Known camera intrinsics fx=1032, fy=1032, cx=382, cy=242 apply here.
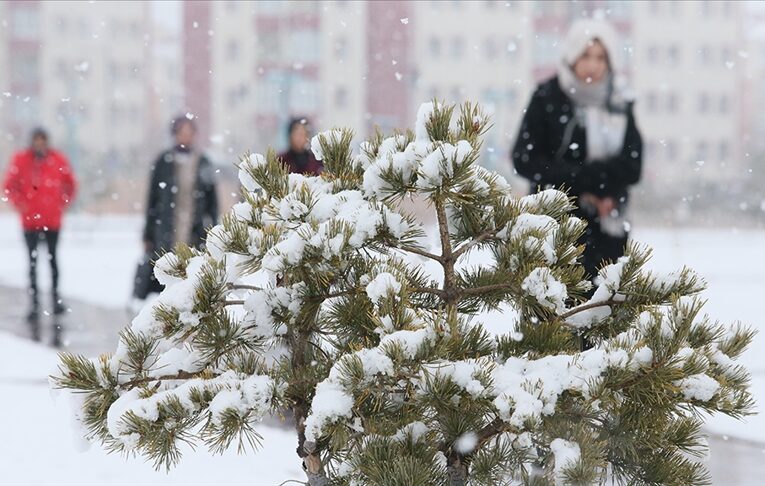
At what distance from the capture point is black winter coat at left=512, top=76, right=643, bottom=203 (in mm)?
4449

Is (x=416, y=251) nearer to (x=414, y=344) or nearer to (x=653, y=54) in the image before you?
(x=414, y=344)

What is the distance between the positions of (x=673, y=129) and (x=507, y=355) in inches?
2119

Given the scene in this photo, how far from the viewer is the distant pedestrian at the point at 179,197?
742 cm

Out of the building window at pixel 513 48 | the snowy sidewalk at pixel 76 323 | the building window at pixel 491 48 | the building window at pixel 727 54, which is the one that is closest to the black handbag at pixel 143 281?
the snowy sidewalk at pixel 76 323

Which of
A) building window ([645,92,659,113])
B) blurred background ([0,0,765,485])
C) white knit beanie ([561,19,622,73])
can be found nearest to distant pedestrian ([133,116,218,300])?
white knit beanie ([561,19,622,73])

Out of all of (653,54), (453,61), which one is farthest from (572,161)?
(653,54)

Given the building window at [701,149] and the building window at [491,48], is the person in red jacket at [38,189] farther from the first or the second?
the building window at [701,149]

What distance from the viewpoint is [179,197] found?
7.47 meters

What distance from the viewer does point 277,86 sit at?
48.8 m

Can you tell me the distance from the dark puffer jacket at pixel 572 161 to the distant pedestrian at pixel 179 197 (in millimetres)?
3391

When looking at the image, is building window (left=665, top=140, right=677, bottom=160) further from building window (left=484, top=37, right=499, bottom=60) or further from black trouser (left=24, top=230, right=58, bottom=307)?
black trouser (left=24, top=230, right=58, bottom=307)

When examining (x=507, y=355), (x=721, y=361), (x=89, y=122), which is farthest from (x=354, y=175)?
(x=89, y=122)

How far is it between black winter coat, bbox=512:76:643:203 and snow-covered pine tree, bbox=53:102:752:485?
2103 mm

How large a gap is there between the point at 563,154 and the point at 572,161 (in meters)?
0.07
